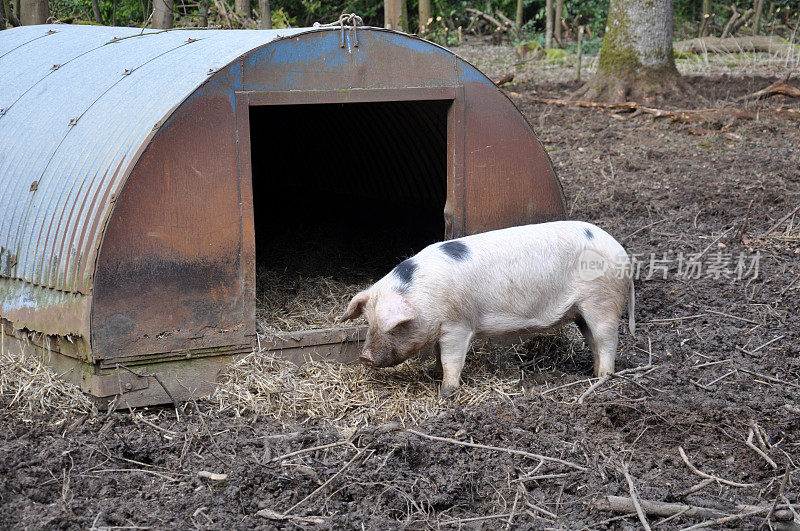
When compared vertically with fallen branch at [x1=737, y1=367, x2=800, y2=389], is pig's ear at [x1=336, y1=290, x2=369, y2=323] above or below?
above

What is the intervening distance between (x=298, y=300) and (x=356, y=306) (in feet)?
4.16

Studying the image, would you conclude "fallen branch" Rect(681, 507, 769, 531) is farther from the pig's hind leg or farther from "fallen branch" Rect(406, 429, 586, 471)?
the pig's hind leg

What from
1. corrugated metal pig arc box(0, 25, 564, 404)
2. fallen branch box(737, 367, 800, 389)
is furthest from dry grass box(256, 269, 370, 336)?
fallen branch box(737, 367, 800, 389)

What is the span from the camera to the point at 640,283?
6730 millimetres

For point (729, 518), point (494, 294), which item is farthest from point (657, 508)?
point (494, 294)

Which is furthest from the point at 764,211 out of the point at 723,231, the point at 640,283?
the point at 640,283

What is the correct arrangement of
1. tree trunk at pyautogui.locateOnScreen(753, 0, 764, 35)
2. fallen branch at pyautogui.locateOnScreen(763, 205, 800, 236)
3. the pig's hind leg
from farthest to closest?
tree trunk at pyautogui.locateOnScreen(753, 0, 764, 35) → fallen branch at pyautogui.locateOnScreen(763, 205, 800, 236) → the pig's hind leg

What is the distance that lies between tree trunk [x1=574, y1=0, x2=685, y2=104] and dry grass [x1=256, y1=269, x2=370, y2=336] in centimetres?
648

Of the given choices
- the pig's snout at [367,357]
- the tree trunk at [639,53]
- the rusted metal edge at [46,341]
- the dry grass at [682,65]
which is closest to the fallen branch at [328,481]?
the pig's snout at [367,357]

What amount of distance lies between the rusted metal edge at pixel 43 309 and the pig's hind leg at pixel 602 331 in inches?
102

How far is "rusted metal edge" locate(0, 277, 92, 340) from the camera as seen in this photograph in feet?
14.2

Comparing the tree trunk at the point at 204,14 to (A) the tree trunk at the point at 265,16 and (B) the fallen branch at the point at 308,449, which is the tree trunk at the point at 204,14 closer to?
(A) the tree trunk at the point at 265,16

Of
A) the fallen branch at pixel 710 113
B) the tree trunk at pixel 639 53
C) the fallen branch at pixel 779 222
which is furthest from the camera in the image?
the tree trunk at pixel 639 53

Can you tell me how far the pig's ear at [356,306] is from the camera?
4730 mm
